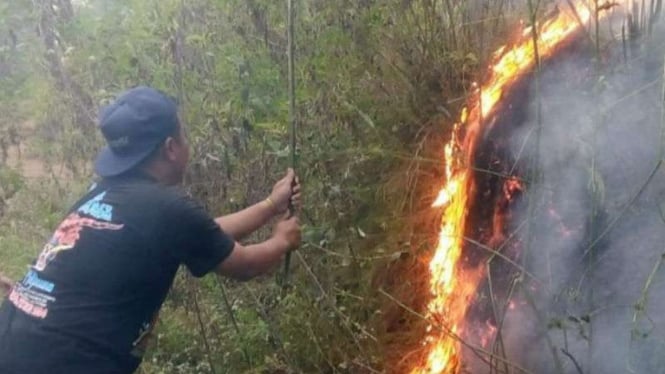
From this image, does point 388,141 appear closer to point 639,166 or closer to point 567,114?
point 567,114

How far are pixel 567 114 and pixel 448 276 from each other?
36.3 inches

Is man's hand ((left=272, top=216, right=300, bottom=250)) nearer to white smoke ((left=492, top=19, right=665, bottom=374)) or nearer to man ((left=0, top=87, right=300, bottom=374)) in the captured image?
man ((left=0, top=87, right=300, bottom=374))

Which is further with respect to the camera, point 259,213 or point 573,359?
point 259,213

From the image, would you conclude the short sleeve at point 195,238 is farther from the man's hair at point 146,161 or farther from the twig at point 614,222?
the twig at point 614,222

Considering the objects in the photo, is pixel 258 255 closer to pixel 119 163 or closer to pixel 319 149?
pixel 119 163

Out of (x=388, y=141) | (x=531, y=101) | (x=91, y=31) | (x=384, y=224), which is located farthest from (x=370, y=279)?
(x=91, y=31)

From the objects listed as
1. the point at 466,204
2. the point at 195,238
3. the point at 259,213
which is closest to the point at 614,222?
the point at 466,204

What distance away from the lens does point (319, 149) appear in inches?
207

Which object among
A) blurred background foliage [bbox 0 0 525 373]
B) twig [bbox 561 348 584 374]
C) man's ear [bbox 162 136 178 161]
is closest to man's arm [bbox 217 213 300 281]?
man's ear [bbox 162 136 178 161]

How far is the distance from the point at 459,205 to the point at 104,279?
6.18ft

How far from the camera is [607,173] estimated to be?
4.01 metres

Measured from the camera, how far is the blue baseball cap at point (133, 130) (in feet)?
11.3

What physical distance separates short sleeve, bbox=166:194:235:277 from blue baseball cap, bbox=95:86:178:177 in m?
0.26

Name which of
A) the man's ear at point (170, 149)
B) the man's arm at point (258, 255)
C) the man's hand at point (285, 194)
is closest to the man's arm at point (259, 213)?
the man's hand at point (285, 194)
